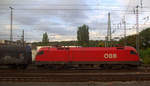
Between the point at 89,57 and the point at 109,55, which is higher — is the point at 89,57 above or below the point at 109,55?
below

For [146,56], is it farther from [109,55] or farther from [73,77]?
[73,77]

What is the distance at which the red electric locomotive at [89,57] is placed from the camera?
20.3 metres

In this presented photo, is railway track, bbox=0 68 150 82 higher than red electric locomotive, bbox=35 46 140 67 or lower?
lower

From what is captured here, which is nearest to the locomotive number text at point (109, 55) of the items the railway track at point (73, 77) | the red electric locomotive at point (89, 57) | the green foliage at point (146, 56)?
the red electric locomotive at point (89, 57)

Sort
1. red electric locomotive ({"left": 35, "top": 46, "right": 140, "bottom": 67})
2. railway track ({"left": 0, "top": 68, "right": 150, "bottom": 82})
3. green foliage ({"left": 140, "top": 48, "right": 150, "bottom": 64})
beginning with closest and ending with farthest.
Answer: railway track ({"left": 0, "top": 68, "right": 150, "bottom": 82}) < red electric locomotive ({"left": 35, "top": 46, "right": 140, "bottom": 67}) < green foliage ({"left": 140, "top": 48, "right": 150, "bottom": 64})

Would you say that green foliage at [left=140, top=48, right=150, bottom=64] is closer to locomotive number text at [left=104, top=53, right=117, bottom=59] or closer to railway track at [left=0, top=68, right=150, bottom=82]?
locomotive number text at [left=104, top=53, right=117, bottom=59]

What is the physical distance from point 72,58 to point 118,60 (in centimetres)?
532

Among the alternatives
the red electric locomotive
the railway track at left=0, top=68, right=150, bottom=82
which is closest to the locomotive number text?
the red electric locomotive

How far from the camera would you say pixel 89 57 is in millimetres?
20453

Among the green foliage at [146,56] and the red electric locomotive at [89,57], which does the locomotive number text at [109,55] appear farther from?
the green foliage at [146,56]

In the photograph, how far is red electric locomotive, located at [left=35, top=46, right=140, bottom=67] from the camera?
66.7 feet

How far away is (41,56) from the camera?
20.7 m

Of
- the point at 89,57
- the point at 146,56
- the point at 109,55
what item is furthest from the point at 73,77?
the point at 146,56

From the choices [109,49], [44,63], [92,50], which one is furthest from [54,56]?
[109,49]
